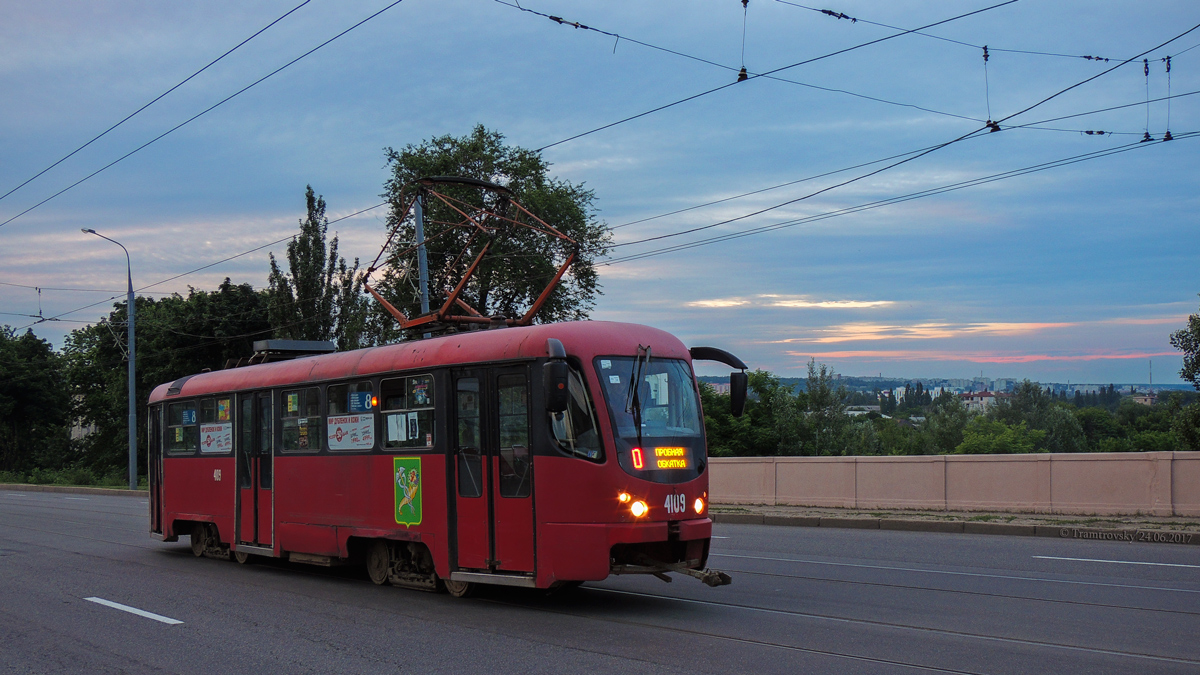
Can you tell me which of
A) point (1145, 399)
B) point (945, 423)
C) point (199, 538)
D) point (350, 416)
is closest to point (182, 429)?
point (199, 538)

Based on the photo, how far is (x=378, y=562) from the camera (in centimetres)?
1164

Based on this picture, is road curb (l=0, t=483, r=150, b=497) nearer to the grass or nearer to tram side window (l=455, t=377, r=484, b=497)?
the grass

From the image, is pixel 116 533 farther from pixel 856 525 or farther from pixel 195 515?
pixel 856 525

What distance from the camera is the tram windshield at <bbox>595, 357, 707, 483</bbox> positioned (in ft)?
30.0

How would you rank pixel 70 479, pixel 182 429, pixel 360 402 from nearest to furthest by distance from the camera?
pixel 360 402 < pixel 182 429 < pixel 70 479

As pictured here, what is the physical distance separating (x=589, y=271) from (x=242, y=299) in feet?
60.3

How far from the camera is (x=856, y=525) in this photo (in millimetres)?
18875

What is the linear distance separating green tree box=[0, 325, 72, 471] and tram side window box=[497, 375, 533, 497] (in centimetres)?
6209

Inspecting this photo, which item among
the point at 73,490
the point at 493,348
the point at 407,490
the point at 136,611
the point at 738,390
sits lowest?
the point at 73,490

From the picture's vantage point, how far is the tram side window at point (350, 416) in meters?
Answer: 11.6

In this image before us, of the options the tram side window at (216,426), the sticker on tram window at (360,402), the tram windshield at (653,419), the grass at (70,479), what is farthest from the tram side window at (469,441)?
the grass at (70,479)

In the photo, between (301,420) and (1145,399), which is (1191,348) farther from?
(1145,399)

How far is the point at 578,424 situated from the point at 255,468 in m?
6.47

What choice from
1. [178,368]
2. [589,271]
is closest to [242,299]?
[178,368]
